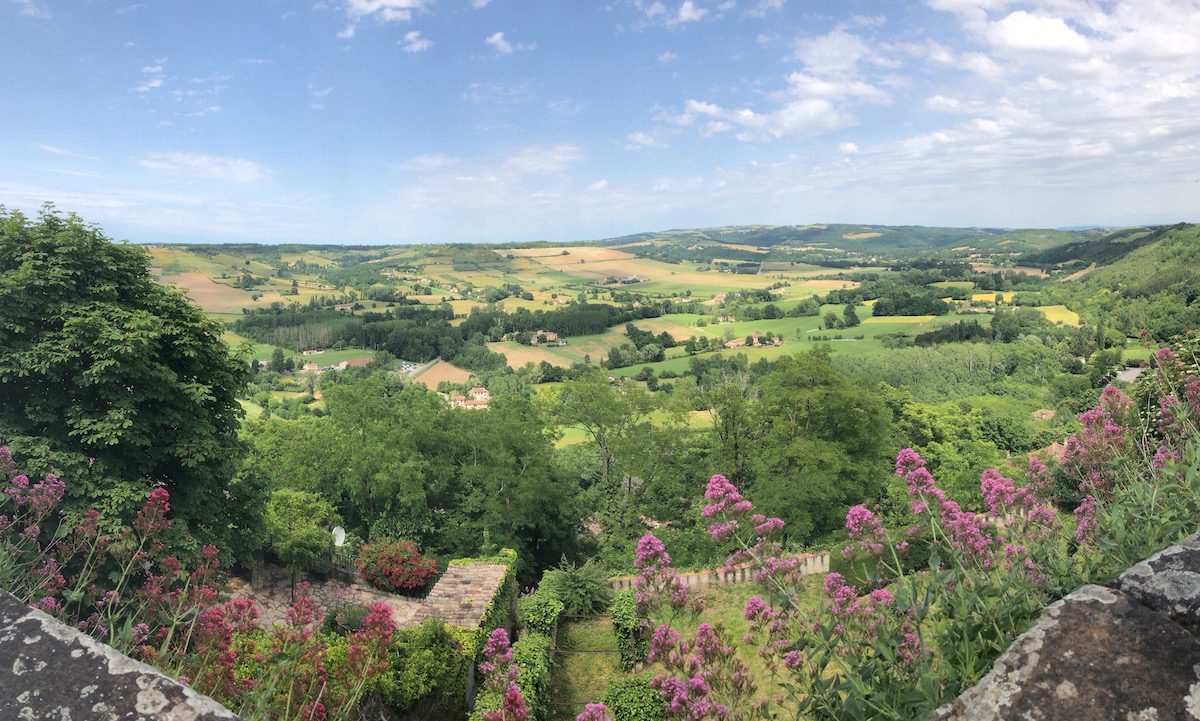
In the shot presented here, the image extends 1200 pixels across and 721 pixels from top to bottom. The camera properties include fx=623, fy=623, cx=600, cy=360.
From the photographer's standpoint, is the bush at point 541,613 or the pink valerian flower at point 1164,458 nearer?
the pink valerian flower at point 1164,458

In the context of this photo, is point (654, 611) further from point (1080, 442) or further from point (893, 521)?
point (893, 521)

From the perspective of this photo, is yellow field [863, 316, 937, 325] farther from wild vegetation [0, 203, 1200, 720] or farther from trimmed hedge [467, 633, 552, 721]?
trimmed hedge [467, 633, 552, 721]

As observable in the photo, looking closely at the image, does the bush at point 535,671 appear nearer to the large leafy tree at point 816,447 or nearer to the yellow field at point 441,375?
the large leafy tree at point 816,447

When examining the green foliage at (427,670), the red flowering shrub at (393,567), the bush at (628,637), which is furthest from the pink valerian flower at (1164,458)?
the red flowering shrub at (393,567)

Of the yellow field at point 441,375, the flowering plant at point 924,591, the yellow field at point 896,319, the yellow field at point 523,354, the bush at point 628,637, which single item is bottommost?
the yellow field at point 441,375

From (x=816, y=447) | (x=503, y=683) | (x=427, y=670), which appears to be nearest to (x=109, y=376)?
(x=427, y=670)

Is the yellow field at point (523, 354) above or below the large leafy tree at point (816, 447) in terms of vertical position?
below
